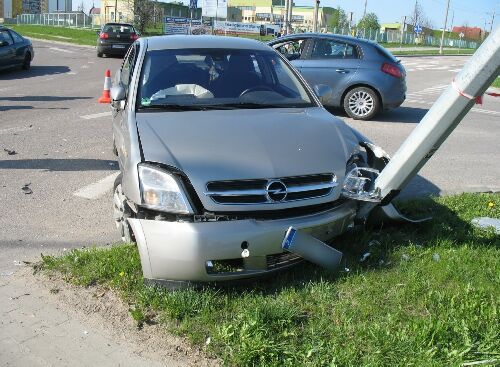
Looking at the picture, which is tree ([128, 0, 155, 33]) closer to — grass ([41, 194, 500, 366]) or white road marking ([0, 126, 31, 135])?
white road marking ([0, 126, 31, 135])

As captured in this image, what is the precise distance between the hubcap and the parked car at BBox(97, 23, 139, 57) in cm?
1844

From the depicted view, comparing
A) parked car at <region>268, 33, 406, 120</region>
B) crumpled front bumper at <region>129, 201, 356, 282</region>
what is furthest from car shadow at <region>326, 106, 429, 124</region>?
crumpled front bumper at <region>129, 201, 356, 282</region>

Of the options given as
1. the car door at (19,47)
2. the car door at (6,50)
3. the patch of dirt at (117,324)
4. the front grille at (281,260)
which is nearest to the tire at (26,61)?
the car door at (19,47)

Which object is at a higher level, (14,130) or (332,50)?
(332,50)

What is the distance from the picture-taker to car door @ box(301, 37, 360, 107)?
→ 11633 millimetres

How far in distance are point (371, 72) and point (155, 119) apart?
788 centimetres

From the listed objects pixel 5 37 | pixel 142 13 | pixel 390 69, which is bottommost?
pixel 390 69

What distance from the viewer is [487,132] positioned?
36.5 ft

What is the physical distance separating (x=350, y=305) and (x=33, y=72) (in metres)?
17.8

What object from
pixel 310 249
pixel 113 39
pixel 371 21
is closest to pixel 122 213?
pixel 310 249

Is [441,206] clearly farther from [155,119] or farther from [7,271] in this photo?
[7,271]

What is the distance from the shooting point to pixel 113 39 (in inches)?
1090

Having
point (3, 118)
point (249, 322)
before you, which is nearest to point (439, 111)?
point (249, 322)

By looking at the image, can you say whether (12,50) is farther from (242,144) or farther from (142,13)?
(142,13)
